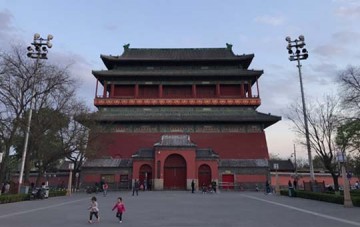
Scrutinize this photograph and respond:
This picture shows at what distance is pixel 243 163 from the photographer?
38.3 m

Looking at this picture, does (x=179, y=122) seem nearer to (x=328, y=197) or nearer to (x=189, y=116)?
(x=189, y=116)

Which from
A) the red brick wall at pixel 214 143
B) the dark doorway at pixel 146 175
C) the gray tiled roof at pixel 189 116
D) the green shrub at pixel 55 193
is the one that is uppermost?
the gray tiled roof at pixel 189 116

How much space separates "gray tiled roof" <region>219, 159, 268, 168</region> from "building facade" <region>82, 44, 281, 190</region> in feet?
0.19

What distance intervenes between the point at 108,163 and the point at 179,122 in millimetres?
10175

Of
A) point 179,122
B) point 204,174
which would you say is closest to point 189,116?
point 179,122

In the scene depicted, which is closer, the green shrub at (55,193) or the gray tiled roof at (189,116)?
the green shrub at (55,193)

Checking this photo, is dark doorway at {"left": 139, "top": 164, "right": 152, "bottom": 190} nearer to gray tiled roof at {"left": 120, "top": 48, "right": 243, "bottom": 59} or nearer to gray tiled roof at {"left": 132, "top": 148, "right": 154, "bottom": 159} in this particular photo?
gray tiled roof at {"left": 132, "top": 148, "right": 154, "bottom": 159}

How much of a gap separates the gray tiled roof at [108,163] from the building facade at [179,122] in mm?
121

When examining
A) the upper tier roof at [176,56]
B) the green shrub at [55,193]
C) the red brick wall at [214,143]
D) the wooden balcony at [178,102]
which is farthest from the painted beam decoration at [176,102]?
the green shrub at [55,193]

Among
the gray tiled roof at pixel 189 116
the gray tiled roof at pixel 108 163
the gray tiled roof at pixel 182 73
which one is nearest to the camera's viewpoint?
the gray tiled roof at pixel 108 163

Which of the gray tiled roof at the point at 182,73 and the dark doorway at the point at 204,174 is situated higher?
the gray tiled roof at the point at 182,73

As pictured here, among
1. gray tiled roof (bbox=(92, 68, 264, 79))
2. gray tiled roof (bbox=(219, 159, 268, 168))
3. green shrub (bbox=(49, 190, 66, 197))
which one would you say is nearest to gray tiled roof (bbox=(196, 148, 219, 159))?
gray tiled roof (bbox=(219, 159, 268, 168))

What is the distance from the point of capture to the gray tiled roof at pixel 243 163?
37906 mm

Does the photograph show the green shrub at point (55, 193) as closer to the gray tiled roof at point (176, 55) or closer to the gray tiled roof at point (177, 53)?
the gray tiled roof at point (176, 55)
